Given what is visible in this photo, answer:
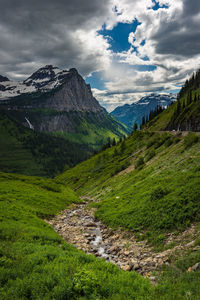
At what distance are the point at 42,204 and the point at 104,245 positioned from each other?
Result: 19.7m

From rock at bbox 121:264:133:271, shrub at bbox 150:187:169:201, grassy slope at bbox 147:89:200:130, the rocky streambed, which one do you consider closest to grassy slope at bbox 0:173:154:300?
rock at bbox 121:264:133:271

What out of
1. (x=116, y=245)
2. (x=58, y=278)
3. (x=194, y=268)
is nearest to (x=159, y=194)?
(x=116, y=245)

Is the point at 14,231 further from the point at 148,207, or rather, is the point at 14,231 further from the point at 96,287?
the point at 148,207

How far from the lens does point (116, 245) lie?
665 inches

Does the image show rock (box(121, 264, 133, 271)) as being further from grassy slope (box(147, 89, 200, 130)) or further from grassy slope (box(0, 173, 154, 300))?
grassy slope (box(147, 89, 200, 130))

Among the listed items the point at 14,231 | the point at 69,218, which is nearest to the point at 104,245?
the point at 14,231

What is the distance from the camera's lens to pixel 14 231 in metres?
15.1

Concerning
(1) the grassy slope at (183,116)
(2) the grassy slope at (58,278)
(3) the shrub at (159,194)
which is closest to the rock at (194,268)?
(2) the grassy slope at (58,278)

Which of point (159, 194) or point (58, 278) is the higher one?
point (58, 278)

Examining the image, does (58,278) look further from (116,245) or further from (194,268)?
(116,245)

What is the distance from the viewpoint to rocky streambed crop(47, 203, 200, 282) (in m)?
12.4

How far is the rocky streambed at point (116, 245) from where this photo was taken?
12398 millimetres

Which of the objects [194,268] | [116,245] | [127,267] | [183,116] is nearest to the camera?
[194,268]

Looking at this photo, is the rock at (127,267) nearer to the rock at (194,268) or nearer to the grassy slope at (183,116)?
the rock at (194,268)
